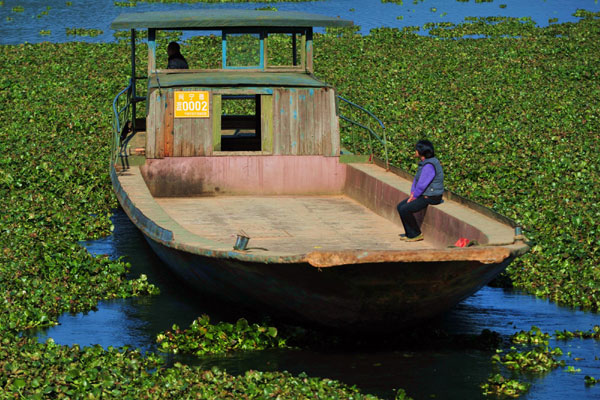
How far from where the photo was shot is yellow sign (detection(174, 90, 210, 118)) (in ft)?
45.6

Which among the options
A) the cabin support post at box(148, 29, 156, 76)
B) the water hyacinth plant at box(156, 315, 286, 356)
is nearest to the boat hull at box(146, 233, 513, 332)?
the water hyacinth plant at box(156, 315, 286, 356)

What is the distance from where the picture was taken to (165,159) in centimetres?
1409

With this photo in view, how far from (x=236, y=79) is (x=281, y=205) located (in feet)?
6.50

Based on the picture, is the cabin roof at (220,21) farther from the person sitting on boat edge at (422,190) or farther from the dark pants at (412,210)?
the dark pants at (412,210)

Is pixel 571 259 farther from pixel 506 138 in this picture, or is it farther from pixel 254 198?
pixel 506 138

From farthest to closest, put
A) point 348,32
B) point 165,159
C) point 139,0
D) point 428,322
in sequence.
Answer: point 139,0
point 348,32
point 165,159
point 428,322

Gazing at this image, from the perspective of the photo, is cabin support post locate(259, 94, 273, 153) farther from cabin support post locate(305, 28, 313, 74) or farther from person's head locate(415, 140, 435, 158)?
person's head locate(415, 140, 435, 158)

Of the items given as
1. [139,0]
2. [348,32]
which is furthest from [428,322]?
[139,0]

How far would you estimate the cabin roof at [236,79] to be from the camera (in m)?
13.9

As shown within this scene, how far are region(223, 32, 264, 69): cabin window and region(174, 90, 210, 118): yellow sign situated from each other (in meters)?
1.32

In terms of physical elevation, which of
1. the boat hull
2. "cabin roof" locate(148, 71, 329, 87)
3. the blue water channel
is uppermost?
the blue water channel

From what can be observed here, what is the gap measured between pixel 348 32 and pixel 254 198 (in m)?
24.2

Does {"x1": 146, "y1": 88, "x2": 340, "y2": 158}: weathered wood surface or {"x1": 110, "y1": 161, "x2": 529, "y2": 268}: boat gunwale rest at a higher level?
{"x1": 146, "y1": 88, "x2": 340, "y2": 158}: weathered wood surface

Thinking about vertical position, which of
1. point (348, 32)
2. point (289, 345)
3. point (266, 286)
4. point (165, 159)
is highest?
point (348, 32)
